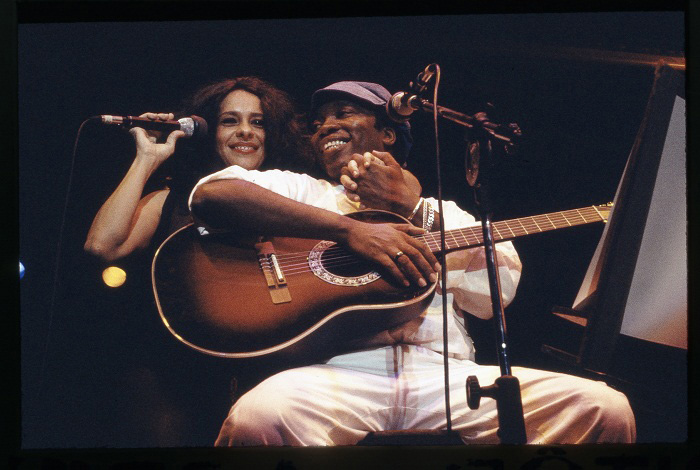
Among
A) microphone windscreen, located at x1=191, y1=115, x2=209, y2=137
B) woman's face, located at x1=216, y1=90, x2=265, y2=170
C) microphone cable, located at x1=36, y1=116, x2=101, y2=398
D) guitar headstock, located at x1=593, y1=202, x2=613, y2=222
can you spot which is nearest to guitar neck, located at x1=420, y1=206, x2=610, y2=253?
guitar headstock, located at x1=593, y1=202, x2=613, y2=222

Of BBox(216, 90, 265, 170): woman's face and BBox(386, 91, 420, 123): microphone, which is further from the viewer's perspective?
BBox(216, 90, 265, 170): woman's face

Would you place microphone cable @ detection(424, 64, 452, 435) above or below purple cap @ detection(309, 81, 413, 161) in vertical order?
below

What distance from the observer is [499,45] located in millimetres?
2781

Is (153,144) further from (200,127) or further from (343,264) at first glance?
(343,264)

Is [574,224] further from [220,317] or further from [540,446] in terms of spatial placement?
[220,317]

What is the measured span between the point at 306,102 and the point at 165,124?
1.93 feet

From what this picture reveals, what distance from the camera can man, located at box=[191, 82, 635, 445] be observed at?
245 cm

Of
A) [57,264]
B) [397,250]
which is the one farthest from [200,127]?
[397,250]

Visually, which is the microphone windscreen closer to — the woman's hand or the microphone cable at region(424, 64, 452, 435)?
the woman's hand

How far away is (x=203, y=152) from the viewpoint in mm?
2742

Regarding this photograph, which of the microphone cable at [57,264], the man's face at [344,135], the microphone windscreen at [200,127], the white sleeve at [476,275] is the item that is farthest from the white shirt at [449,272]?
the microphone cable at [57,264]

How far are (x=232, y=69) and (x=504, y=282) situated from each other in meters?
1.41

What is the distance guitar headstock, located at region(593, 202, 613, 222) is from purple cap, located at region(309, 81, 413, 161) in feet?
2.61

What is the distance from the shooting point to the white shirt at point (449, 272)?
2576 mm
